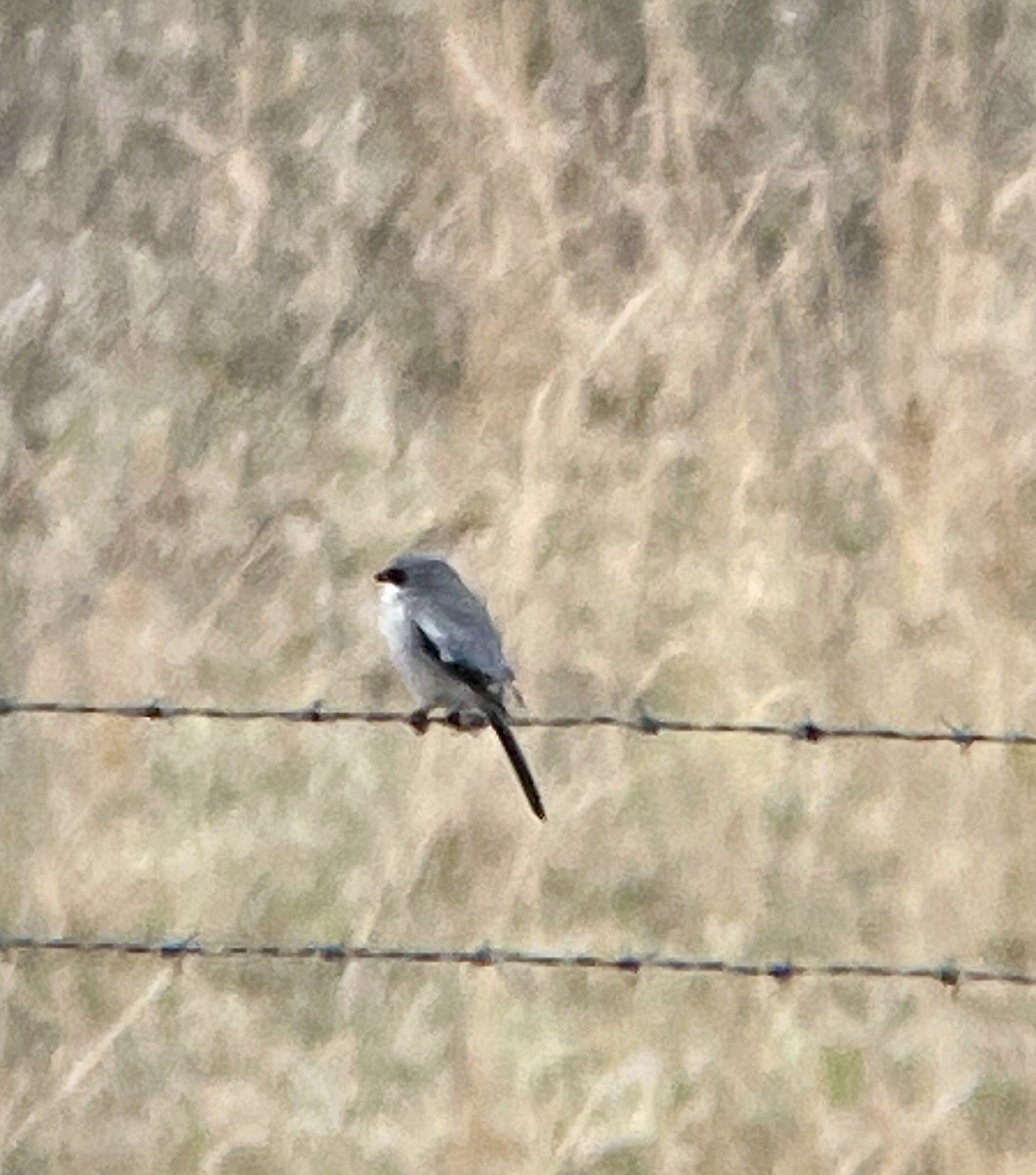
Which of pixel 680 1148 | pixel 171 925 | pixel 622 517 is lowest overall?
pixel 680 1148

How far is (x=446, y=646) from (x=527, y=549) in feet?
4.09

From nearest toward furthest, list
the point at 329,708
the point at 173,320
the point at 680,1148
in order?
the point at 680,1148
the point at 329,708
the point at 173,320

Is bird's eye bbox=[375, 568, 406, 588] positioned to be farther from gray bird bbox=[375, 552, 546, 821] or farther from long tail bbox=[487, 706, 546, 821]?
long tail bbox=[487, 706, 546, 821]

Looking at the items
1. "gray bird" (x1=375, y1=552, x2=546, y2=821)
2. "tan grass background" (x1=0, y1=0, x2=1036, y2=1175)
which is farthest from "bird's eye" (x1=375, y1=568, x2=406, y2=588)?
"tan grass background" (x1=0, y1=0, x2=1036, y2=1175)

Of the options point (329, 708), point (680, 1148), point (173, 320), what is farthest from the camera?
point (173, 320)

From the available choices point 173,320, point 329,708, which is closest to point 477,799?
point 329,708

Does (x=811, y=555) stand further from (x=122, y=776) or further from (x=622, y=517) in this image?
(x=122, y=776)

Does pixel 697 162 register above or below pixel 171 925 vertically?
above

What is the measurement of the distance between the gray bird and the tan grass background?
2.59ft

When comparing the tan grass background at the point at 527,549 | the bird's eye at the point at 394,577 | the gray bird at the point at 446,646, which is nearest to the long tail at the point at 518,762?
the gray bird at the point at 446,646

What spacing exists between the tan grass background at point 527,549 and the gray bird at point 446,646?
2.59 ft

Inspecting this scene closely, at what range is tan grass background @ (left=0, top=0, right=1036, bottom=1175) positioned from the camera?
21.4 ft

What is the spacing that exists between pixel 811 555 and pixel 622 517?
0.46 meters

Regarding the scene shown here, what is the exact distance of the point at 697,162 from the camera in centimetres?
751
